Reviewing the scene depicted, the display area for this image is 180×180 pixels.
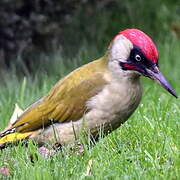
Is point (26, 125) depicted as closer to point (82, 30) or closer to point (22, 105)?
point (22, 105)

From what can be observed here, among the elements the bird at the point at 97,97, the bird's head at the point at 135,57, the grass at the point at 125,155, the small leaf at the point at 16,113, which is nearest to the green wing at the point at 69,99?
the bird at the point at 97,97

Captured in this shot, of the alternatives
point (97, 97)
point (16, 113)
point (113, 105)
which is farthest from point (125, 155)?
point (16, 113)

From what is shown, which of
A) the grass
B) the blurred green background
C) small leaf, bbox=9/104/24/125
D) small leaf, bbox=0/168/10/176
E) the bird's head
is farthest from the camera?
the blurred green background

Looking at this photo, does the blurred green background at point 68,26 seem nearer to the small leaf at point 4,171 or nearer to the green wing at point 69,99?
the green wing at point 69,99

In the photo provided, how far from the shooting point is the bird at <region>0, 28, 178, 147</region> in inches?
192

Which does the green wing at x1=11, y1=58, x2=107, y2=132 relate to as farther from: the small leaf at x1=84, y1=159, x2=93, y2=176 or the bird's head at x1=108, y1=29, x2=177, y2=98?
the small leaf at x1=84, y1=159, x2=93, y2=176

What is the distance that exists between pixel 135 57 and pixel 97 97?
1.26 ft

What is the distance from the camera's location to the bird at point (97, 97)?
16.0ft

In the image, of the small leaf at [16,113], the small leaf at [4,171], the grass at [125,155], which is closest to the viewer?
the grass at [125,155]

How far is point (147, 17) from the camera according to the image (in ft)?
31.6

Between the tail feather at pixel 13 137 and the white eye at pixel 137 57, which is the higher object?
the white eye at pixel 137 57

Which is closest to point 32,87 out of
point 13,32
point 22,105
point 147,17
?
point 22,105

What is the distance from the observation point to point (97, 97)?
497cm

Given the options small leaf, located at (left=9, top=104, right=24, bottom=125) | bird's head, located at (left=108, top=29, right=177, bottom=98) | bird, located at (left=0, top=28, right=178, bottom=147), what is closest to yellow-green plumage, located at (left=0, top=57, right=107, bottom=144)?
bird, located at (left=0, top=28, right=178, bottom=147)
